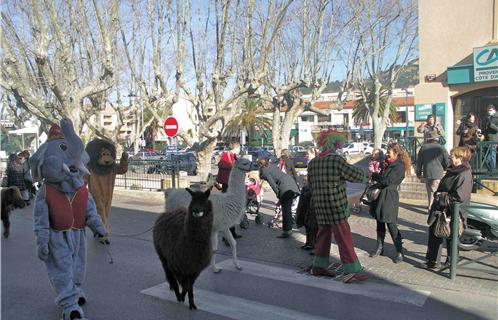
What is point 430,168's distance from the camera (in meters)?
10.2

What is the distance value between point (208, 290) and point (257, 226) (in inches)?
175

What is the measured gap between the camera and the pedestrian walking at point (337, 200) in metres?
6.09

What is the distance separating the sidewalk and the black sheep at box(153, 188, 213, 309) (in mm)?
2393

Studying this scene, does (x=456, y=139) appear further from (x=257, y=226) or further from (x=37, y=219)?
(x=37, y=219)

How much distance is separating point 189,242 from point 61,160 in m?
1.62

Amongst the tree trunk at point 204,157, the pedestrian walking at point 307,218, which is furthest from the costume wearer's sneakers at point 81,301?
the tree trunk at point 204,157

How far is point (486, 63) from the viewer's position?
44.7ft

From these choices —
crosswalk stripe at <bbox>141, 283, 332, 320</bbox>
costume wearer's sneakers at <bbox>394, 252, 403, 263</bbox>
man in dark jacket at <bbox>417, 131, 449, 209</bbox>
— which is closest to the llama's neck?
crosswalk stripe at <bbox>141, 283, 332, 320</bbox>

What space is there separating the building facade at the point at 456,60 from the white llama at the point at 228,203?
10.0m

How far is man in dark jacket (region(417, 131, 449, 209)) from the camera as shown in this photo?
10.0 meters

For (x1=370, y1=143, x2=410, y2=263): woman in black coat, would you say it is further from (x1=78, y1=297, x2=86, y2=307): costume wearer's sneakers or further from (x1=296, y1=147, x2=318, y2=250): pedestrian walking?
(x1=78, y1=297, x2=86, y2=307): costume wearer's sneakers

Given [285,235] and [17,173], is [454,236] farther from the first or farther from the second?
[17,173]

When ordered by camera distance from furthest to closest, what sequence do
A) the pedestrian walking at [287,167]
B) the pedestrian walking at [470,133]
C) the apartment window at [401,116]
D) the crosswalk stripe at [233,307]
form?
the apartment window at [401,116] < the pedestrian walking at [470,133] < the pedestrian walking at [287,167] < the crosswalk stripe at [233,307]

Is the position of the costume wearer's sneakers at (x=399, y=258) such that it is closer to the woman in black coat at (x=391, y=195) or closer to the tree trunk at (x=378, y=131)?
the woman in black coat at (x=391, y=195)
